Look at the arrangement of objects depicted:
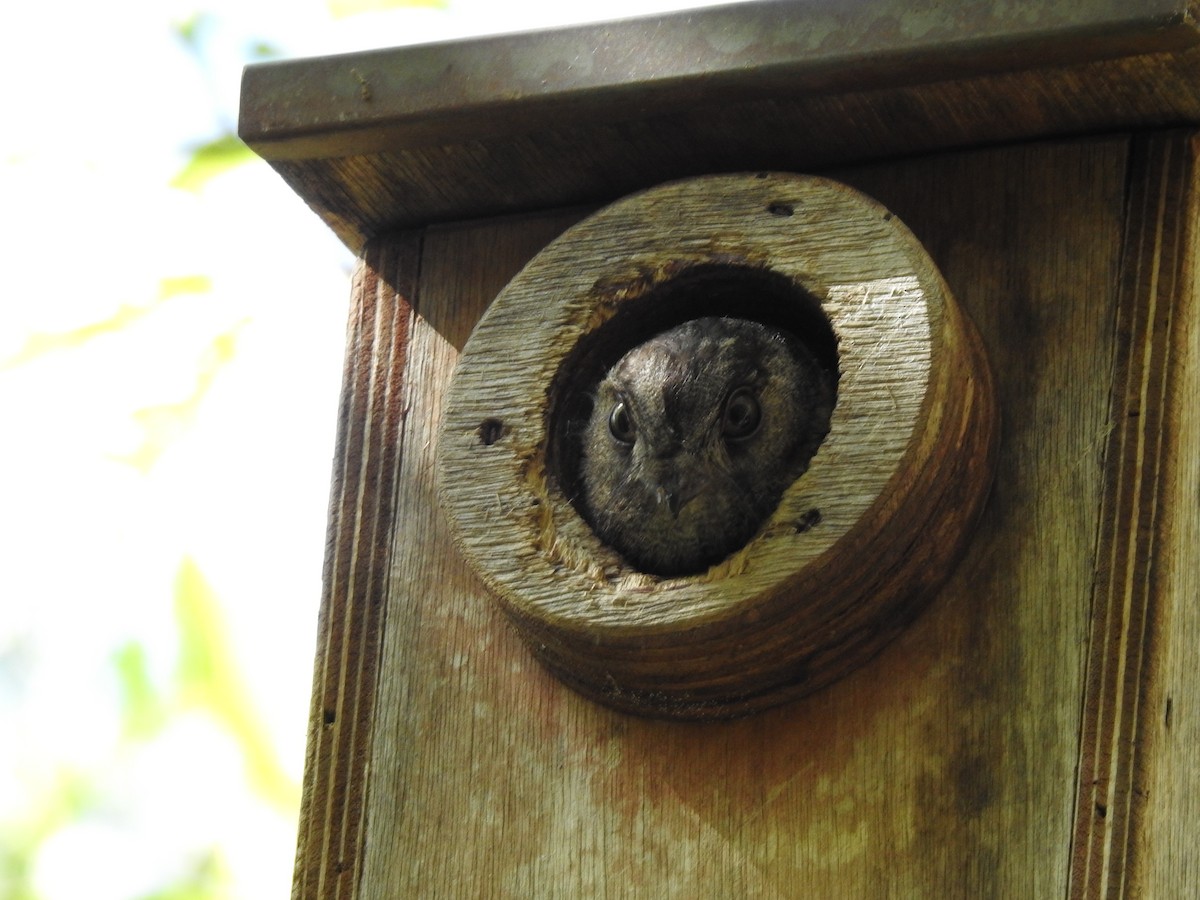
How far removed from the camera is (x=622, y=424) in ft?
6.81

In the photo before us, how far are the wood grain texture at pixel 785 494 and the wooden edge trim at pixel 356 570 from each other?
19 centimetres

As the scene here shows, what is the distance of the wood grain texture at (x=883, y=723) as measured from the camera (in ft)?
6.08

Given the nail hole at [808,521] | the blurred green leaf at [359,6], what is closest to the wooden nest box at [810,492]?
the nail hole at [808,521]

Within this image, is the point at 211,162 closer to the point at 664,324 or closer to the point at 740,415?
the point at 664,324

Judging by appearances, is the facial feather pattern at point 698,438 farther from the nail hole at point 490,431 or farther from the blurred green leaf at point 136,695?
the blurred green leaf at point 136,695

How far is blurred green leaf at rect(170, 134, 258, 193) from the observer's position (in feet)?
12.0

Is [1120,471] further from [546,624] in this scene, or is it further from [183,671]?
[183,671]

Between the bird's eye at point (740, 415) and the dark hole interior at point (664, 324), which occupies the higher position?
the dark hole interior at point (664, 324)

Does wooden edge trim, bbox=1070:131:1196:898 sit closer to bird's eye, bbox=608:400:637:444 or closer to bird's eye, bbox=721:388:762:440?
bird's eye, bbox=721:388:762:440

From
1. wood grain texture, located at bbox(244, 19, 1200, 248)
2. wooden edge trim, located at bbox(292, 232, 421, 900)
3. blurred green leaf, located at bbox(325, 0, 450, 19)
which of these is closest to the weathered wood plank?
wood grain texture, located at bbox(244, 19, 1200, 248)

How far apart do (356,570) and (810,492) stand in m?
0.55

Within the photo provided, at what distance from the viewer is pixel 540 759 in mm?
2027

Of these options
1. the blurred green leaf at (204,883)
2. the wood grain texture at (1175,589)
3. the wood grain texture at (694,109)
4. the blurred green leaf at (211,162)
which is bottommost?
the blurred green leaf at (204,883)

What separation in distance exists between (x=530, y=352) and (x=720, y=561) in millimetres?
284
